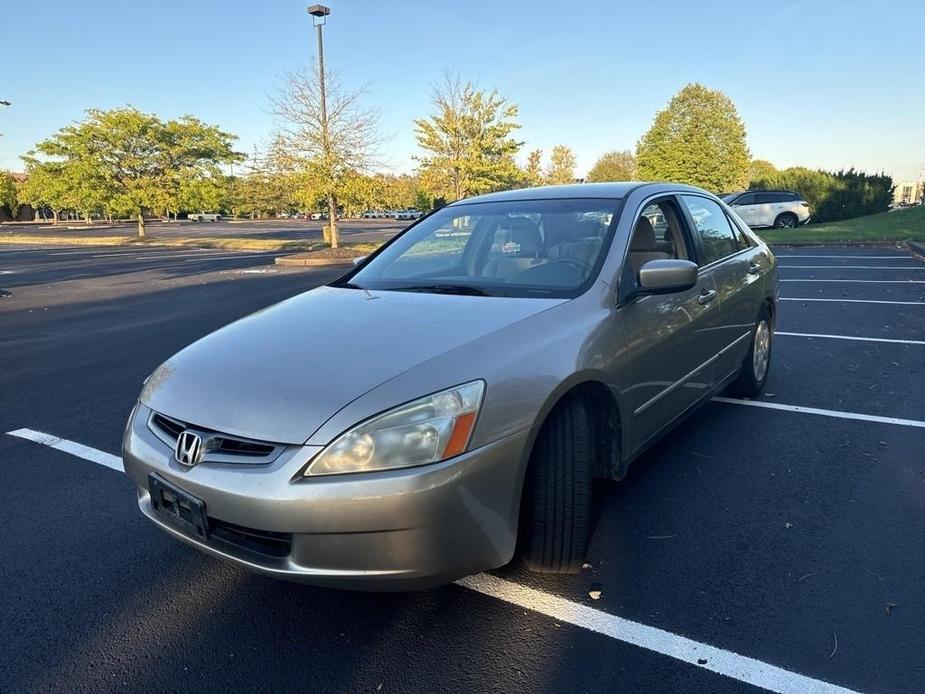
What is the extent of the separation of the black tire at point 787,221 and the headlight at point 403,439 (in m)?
28.3

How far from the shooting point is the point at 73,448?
4.23 meters

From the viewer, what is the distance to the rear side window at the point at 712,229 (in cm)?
402

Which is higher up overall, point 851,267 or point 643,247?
point 643,247

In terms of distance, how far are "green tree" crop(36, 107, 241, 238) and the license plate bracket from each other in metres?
33.9

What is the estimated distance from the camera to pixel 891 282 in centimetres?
1169

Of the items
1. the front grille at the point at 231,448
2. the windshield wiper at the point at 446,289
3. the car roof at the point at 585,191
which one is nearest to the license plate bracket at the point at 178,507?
the front grille at the point at 231,448

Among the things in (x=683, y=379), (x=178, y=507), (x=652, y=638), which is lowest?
(x=652, y=638)

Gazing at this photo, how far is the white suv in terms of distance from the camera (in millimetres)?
26156

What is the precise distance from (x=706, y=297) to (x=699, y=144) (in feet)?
168

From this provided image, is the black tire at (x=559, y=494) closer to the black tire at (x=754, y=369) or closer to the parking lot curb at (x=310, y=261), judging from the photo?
the black tire at (x=754, y=369)

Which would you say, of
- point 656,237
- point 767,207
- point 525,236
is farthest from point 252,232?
point 656,237

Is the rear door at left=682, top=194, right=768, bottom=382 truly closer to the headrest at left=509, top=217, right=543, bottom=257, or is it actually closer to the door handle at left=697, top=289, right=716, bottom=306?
the door handle at left=697, top=289, right=716, bottom=306

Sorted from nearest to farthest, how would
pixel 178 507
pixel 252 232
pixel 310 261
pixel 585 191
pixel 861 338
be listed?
pixel 178 507 → pixel 585 191 → pixel 861 338 → pixel 310 261 → pixel 252 232

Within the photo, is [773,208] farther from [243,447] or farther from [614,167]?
[614,167]
